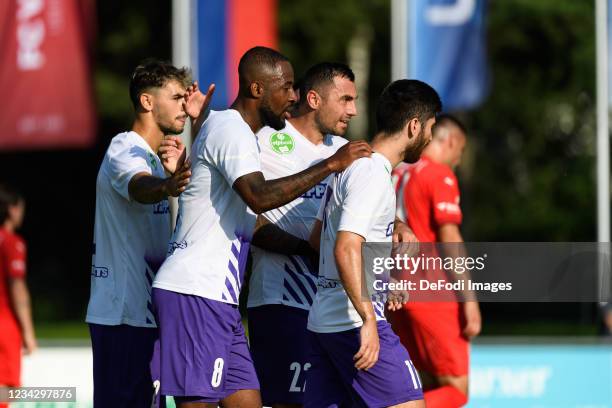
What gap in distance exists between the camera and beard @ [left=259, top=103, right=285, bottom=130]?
647 cm

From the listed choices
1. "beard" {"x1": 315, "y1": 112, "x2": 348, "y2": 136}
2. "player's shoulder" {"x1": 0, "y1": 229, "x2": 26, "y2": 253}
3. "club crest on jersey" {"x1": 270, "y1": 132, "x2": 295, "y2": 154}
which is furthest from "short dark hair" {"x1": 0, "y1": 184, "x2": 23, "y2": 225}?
"beard" {"x1": 315, "y1": 112, "x2": 348, "y2": 136}

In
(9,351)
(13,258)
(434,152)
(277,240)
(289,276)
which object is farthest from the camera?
(13,258)

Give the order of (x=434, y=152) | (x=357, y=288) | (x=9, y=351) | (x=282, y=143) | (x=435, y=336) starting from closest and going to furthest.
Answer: (x=357, y=288)
(x=282, y=143)
(x=435, y=336)
(x=434, y=152)
(x=9, y=351)

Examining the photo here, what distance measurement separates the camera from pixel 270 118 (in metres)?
6.68

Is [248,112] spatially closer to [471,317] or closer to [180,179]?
[180,179]

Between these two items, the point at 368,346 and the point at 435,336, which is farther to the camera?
the point at 435,336

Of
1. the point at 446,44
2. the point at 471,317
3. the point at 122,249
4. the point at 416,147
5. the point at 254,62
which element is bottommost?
the point at 471,317

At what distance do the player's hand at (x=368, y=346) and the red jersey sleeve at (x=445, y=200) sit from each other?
266 centimetres

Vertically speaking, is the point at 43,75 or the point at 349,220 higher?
the point at 43,75

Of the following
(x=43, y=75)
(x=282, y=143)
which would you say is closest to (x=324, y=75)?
(x=282, y=143)

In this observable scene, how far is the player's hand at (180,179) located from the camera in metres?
5.93

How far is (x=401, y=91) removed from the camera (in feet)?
20.7

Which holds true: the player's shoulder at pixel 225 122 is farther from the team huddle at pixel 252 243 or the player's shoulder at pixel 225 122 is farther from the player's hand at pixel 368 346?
the player's hand at pixel 368 346

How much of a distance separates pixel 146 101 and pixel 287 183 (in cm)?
139
